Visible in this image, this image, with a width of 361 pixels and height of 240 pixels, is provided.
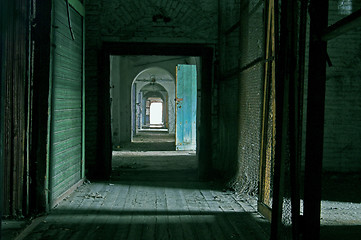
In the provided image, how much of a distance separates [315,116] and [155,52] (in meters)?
4.67

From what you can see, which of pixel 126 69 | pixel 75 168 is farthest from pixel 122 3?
pixel 126 69

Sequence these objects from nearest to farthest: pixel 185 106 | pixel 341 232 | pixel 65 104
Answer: pixel 341 232 → pixel 65 104 → pixel 185 106

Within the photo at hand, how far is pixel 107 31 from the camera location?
6211 millimetres

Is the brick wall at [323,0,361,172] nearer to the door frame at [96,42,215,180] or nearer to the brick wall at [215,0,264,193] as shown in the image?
the brick wall at [215,0,264,193]

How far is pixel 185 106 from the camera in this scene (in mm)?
10875

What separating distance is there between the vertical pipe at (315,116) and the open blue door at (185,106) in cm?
852

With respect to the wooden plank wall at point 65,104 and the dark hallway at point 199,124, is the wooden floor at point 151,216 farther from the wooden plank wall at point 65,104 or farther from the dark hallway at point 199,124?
the wooden plank wall at point 65,104

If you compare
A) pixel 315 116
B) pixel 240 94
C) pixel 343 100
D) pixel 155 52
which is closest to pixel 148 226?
pixel 315 116

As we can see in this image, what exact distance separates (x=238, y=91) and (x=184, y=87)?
491 centimetres

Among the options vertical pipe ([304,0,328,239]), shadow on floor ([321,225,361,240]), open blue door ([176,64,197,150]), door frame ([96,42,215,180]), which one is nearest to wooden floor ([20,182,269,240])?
shadow on floor ([321,225,361,240])

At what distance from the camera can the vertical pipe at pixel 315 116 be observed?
213 cm

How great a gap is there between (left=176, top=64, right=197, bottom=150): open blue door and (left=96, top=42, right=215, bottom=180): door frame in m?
4.32

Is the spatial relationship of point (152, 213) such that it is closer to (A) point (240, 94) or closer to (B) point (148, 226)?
(B) point (148, 226)

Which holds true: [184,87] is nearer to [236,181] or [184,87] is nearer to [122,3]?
[122,3]
